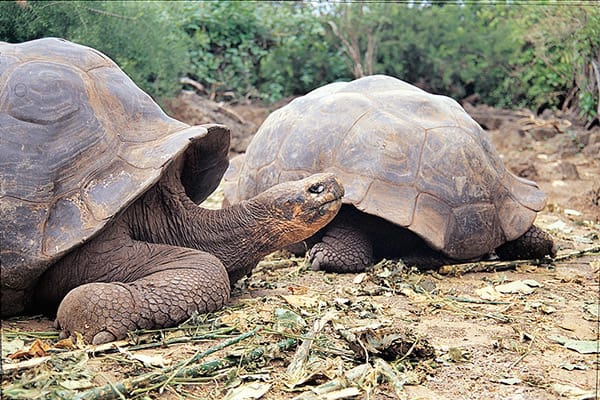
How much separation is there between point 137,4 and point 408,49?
17.2 feet

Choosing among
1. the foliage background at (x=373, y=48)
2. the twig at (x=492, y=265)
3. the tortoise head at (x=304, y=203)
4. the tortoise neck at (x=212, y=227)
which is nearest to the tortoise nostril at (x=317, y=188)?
the tortoise head at (x=304, y=203)

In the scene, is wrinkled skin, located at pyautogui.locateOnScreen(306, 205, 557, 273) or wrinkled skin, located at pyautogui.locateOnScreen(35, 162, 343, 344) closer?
→ wrinkled skin, located at pyautogui.locateOnScreen(35, 162, 343, 344)

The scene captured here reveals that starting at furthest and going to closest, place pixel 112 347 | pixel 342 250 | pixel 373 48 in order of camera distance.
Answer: pixel 373 48
pixel 342 250
pixel 112 347

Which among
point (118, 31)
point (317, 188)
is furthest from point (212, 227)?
point (118, 31)

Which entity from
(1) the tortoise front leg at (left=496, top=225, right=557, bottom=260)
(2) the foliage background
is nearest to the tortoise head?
(1) the tortoise front leg at (left=496, top=225, right=557, bottom=260)

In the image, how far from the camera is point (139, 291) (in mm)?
2482

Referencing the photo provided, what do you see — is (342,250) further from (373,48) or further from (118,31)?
(373,48)

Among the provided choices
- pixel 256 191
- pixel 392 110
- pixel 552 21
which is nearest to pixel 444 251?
pixel 392 110

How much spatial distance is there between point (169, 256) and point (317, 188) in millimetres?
614

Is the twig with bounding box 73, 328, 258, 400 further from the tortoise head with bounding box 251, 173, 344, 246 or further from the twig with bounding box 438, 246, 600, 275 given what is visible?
the twig with bounding box 438, 246, 600, 275

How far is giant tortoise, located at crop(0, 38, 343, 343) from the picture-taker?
8.02ft

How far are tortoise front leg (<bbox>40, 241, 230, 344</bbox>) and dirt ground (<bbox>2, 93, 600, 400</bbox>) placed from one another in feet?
0.20

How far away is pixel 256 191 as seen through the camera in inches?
161

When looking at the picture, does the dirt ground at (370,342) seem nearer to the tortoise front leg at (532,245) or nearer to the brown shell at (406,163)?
the tortoise front leg at (532,245)
